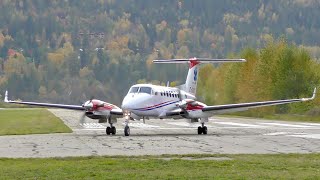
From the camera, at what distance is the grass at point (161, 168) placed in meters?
18.8

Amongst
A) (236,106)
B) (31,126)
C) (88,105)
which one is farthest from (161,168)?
(31,126)

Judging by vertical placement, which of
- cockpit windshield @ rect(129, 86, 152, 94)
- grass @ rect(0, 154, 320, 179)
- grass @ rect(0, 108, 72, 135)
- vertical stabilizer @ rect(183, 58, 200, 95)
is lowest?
grass @ rect(0, 154, 320, 179)

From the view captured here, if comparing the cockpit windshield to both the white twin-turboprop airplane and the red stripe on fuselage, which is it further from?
the red stripe on fuselage

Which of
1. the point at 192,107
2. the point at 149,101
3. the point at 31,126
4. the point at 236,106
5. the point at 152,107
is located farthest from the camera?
the point at 31,126

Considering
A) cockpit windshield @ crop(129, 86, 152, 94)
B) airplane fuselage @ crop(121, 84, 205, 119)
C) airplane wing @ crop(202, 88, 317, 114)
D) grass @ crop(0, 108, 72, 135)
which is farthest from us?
grass @ crop(0, 108, 72, 135)

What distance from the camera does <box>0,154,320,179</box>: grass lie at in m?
18.8

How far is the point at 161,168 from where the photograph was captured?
2062cm

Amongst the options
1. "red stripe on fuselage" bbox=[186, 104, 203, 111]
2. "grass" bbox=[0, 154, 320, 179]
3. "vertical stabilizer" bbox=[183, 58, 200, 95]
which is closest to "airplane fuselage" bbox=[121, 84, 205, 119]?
"red stripe on fuselage" bbox=[186, 104, 203, 111]

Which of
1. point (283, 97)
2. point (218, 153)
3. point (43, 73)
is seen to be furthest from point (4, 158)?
point (43, 73)

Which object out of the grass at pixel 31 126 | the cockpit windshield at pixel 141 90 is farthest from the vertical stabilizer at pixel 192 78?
the grass at pixel 31 126

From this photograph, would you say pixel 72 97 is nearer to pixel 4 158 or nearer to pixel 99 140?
pixel 99 140

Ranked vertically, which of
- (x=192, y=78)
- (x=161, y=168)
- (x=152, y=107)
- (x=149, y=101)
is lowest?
(x=161, y=168)

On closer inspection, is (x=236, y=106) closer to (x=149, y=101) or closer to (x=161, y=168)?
(x=149, y=101)

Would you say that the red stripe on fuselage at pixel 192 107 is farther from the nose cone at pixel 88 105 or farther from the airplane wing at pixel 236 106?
the nose cone at pixel 88 105
